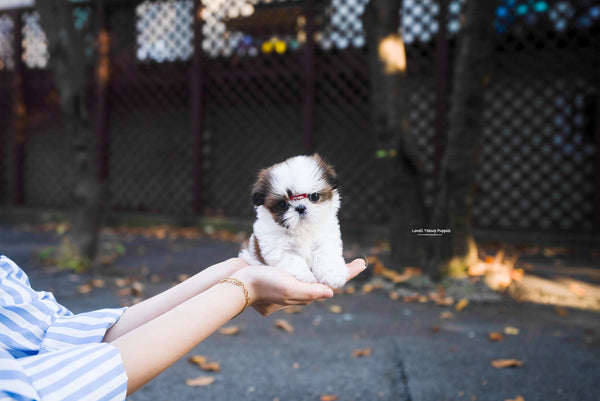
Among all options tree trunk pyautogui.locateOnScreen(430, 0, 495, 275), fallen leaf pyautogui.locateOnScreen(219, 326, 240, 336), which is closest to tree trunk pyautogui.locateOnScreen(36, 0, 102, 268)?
fallen leaf pyautogui.locateOnScreen(219, 326, 240, 336)

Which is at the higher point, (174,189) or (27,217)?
(174,189)

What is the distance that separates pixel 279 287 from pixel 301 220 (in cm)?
20

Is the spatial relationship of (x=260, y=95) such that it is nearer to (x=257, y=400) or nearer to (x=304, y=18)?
(x=304, y=18)

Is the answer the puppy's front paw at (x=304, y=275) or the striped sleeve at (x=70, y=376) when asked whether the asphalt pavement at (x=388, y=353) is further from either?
the striped sleeve at (x=70, y=376)

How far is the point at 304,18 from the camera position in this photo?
6.42 metres

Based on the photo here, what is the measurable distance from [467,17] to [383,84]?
96 centimetres

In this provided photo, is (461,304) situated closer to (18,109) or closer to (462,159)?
(462,159)

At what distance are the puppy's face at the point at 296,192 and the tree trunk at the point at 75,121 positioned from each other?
176 inches

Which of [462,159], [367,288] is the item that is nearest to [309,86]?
[462,159]

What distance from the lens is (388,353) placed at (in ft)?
10.0

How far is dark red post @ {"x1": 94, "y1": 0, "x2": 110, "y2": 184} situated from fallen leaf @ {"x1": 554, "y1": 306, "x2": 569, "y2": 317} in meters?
7.30

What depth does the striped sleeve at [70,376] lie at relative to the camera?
0.92 metres

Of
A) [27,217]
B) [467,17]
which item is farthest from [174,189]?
[467,17]

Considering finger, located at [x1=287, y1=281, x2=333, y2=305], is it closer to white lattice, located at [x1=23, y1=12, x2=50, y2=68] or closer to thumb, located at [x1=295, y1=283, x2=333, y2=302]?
thumb, located at [x1=295, y1=283, x2=333, y2=302]
